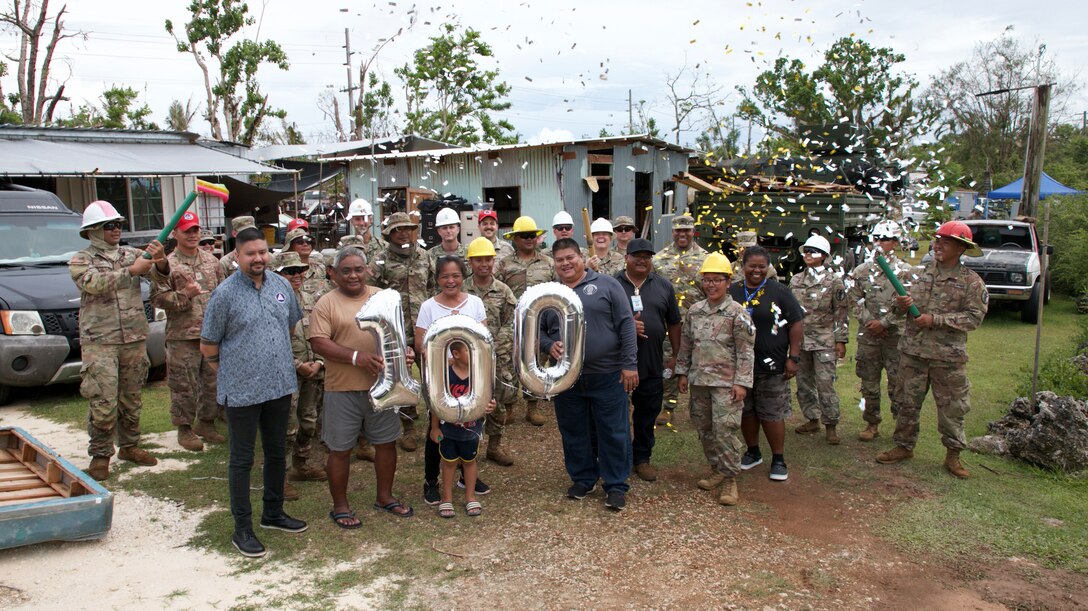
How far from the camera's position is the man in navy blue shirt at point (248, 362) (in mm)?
4613

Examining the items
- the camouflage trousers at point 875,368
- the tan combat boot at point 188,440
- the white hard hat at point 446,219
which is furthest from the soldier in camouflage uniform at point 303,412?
the camouflage trousers at point 875,368

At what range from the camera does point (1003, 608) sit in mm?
4180

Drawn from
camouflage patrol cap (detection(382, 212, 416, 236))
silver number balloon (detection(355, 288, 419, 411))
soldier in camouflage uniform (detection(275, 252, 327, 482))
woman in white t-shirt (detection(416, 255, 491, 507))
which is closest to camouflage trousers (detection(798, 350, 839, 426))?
woman in white t-shirt (detection(416, 255, 491, 507))

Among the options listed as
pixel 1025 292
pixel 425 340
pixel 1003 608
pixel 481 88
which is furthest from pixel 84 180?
pixel 1025 292

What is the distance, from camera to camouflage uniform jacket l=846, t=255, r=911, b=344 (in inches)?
274

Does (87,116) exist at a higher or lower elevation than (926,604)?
higher

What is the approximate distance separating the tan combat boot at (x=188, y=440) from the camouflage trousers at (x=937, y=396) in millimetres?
6107

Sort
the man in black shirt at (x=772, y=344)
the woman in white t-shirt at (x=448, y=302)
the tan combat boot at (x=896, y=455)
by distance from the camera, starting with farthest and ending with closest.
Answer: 1. the tan combat boot at (x=896, y=455)
2. the man in black shirt at (x=772, y=344)
3. the woman in white t-shirt at (x=448, y=302)

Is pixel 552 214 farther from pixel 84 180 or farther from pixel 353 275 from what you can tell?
pixel 353 275

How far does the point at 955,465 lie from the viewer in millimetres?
6125

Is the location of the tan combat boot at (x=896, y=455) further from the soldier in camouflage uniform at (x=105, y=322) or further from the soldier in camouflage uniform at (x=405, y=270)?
the soldier in camouflage uniform at (x=105, y=322)

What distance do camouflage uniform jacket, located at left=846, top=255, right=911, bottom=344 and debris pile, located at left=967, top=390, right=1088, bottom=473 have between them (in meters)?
1.26

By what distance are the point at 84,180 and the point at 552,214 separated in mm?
10218

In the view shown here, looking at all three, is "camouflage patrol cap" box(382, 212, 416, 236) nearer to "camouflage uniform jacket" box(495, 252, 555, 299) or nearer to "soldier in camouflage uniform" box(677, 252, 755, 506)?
"camouflage uniform jacket" box(495, 252, 555, 299)
